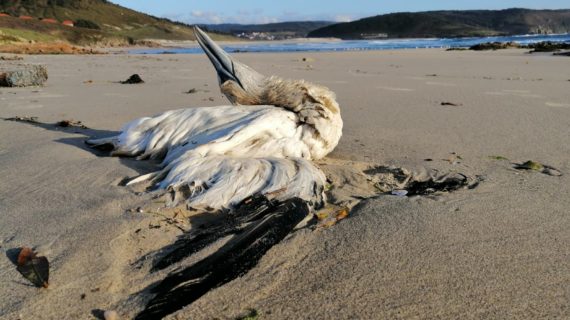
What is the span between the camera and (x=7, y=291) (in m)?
1.70

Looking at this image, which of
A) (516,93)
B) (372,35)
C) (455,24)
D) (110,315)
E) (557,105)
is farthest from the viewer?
(372,35)

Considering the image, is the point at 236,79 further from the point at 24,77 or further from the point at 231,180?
the point at 24,77

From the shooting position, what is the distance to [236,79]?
12.0 ft

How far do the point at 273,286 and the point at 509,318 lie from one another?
76cm

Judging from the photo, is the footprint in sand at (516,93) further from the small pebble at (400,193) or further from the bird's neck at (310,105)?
the small pebble at (400,193)

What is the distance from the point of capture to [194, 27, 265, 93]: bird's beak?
3648mm

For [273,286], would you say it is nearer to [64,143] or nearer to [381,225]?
[381,225]

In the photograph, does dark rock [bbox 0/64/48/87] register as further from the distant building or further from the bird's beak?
the distant building

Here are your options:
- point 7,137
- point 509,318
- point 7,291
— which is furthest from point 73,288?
point 7,137

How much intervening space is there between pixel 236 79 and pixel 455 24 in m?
63.8

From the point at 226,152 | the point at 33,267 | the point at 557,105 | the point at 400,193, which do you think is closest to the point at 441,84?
the point at 557,105

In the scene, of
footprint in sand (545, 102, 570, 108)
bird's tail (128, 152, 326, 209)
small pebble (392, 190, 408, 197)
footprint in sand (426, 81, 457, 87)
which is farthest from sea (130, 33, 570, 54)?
small pebble (392, 190, 408, 197)

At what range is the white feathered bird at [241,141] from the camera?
2.54 m

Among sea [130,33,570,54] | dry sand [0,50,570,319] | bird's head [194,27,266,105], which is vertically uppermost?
bird's head [194,27,266,105]
